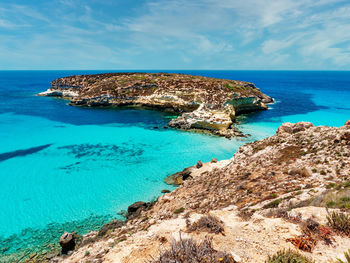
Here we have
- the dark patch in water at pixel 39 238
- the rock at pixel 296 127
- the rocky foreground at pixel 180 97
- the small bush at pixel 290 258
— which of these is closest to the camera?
the small bush at pixel 290 258

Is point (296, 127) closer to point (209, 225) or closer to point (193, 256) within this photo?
point (209, 225)

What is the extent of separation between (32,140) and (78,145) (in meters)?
9.62

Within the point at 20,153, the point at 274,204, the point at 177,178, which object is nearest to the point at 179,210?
the point at 274,204

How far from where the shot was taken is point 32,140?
35.2m

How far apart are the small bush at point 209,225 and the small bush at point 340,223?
3741 millimetres

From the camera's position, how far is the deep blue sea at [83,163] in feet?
54.7

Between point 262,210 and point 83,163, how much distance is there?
2479 cm

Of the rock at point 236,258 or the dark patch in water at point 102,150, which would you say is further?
the dark patch in water at point 102,150

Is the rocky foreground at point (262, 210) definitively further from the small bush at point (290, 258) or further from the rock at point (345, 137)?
the small bush at point (290, 258)

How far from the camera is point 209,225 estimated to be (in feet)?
25.3

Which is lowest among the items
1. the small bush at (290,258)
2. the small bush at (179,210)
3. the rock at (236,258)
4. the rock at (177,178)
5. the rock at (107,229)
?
the rock at (177,178)

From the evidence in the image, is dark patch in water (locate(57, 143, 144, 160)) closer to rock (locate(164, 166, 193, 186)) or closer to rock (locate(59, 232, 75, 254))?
rock (locate(164, 166, 193, 186))

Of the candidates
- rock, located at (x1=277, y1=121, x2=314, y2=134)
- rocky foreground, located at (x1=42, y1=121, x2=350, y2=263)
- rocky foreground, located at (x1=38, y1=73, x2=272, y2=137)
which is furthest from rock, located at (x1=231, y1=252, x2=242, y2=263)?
rocky foreground, located at (x1=38, y1=73, x2=272, y2=137)

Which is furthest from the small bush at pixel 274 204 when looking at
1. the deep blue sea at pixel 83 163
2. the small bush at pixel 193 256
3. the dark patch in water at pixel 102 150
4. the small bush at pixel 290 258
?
the dark patch in water at pixel 102 150
